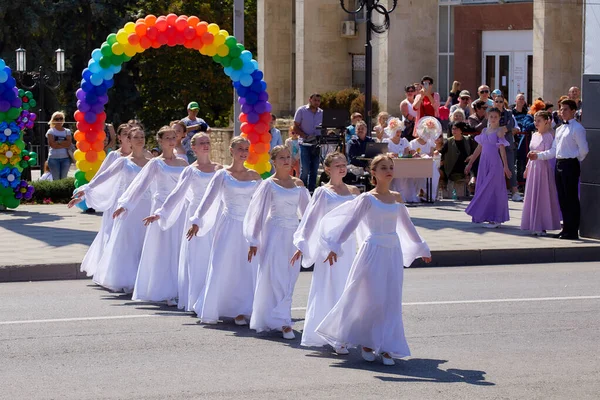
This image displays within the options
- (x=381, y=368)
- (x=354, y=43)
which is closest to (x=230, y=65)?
(x=381, y=368)

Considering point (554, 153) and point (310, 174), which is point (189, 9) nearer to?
point (310, 174)

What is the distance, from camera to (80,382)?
837 centimetres

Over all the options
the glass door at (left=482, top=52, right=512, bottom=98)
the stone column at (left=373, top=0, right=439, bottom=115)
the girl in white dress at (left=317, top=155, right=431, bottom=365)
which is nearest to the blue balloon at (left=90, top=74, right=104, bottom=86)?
the girl in white dress at (left=317, top=155, right=431, bottom=365)

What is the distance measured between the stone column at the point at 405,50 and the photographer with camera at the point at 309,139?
14791 millimetres

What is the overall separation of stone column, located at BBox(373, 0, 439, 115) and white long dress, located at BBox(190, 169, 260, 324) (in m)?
26.7

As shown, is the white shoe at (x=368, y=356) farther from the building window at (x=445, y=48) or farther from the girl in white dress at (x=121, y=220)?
the building window at (x=445, y=48)

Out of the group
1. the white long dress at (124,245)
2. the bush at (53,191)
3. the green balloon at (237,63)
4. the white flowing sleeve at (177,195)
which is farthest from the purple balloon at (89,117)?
the white flowing sleeve at (177,195)

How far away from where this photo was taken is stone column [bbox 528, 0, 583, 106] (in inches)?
1261

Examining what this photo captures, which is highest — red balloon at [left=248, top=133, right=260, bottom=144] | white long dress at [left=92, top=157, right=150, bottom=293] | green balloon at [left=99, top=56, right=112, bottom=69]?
green balloon at [left=99, top=56, right=112, bottom=69]

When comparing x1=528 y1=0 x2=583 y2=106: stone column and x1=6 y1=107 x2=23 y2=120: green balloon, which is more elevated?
x1=528 y1=0 x2=583 y2=106: stone column

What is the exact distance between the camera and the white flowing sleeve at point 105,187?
13.9 m

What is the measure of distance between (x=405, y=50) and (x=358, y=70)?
4.65 metres

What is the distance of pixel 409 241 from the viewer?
9.65m

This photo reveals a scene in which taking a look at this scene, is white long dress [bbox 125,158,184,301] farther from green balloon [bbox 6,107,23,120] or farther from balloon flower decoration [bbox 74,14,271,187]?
green balloon [bbox 6,107,23,120]
